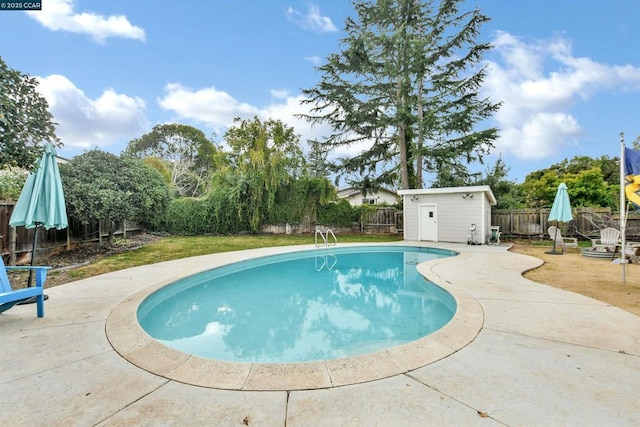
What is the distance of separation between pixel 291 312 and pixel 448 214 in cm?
1016

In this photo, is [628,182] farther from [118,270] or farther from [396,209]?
[396,209]

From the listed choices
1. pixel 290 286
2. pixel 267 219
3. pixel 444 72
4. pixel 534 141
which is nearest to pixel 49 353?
pixel 290 286

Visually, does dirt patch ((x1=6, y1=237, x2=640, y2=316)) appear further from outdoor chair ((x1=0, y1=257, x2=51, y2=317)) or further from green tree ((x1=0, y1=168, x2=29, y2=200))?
outdoor chair ((x1=0, y1=257, x2=51, y2=317))

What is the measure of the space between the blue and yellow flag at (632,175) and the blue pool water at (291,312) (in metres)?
3.22

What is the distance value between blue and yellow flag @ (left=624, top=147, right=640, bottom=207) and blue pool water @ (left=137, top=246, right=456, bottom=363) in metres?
3.22

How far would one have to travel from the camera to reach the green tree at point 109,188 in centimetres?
782

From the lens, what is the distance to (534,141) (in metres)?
19.6

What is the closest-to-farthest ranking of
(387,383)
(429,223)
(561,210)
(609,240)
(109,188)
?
1. (387,383)
2. (109,188)
3. (609,240)
4. (561,210)
5. (429,223)

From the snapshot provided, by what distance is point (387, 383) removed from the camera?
2201mm

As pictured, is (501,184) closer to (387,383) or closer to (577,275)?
(577,275)

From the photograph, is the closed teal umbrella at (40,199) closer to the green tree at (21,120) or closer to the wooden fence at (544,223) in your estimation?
the green tree at (21,120)

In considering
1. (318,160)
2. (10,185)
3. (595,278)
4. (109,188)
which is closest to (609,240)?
(595,278)

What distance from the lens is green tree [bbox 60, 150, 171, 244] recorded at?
7.82 metres

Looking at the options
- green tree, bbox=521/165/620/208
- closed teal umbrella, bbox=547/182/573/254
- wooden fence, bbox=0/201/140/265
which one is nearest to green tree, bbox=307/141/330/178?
wooden fence, bbox=0/201/140/265
